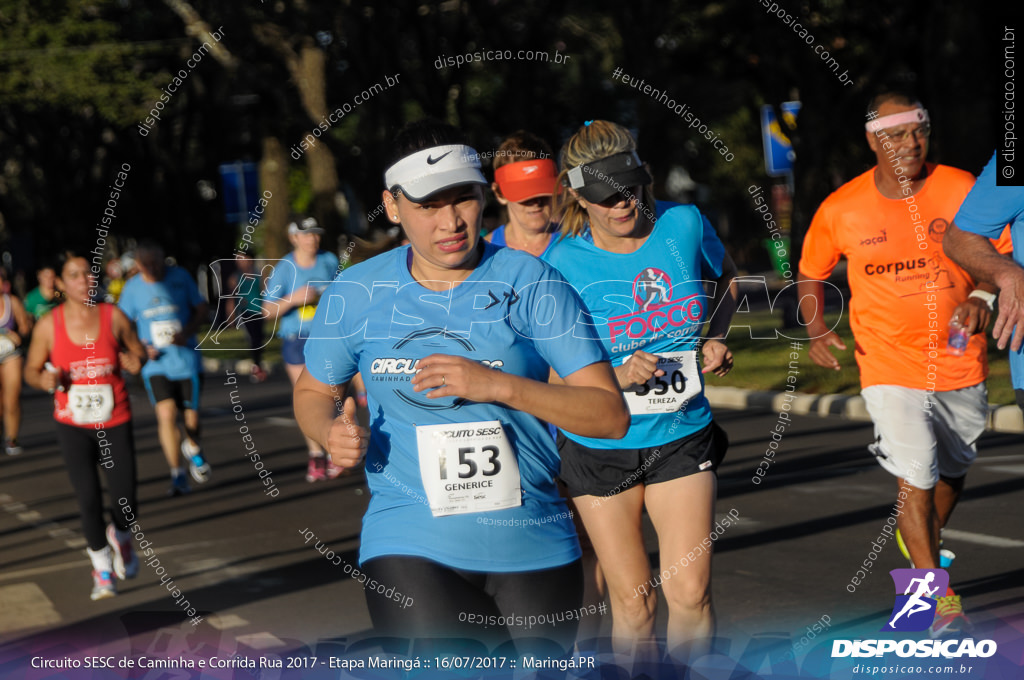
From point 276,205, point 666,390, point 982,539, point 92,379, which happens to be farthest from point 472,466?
point 276,205

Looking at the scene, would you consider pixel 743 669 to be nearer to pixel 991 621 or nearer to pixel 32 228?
pixel 991 621

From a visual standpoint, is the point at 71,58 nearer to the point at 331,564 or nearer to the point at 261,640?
the point at 331,564

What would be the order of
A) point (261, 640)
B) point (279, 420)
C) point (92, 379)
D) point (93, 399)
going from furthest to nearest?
1. point (279, 420)
2. point (92, 379)
3. point (93, 399)
4. point (261, 640)

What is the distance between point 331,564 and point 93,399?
1.69 meters

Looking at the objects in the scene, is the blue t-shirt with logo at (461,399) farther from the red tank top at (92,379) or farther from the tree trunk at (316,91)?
the tree trunk at (316,91)

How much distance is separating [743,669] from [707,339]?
1.31 m

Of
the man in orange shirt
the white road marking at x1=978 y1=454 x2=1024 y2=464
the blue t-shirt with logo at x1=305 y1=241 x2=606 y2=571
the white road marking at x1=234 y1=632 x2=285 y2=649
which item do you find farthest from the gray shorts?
the white road marking at x1=978 y1=454 x2=1024 y2=464

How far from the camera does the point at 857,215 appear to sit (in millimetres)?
6125

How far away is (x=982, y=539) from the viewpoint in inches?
294

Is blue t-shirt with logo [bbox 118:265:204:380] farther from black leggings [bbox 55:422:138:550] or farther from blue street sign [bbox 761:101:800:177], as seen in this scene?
blue street sign [bbox 761:101:800:177]

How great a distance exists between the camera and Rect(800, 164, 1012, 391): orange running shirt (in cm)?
594

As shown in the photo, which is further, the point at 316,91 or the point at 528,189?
the point at 316,91

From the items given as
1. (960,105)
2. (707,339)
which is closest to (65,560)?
(707,339)

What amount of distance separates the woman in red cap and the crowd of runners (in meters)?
0.01
